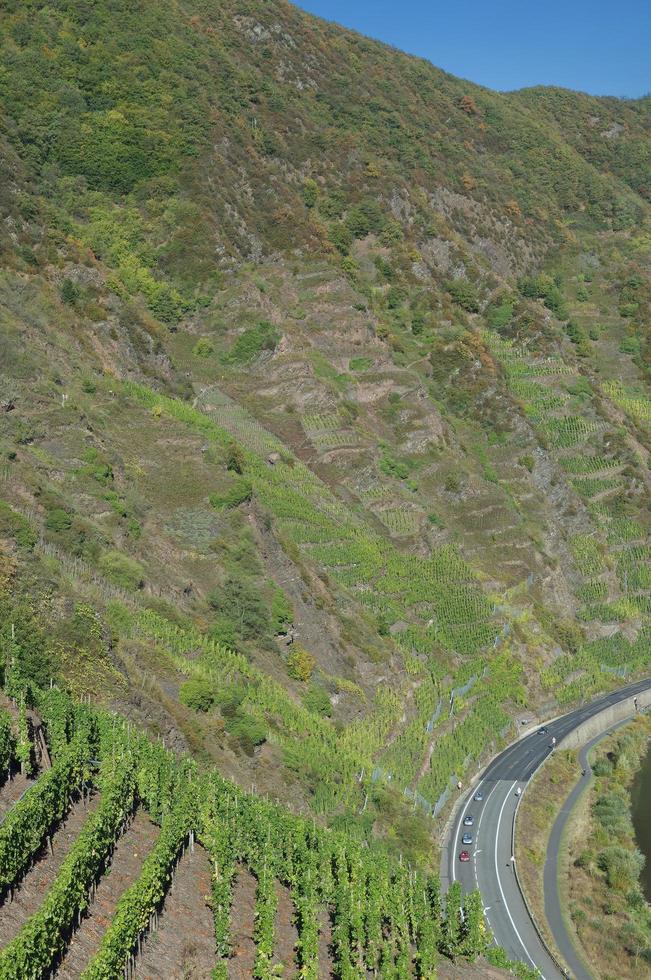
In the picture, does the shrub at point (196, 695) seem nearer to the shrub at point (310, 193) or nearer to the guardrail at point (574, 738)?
the guardrail at point (574, 738)

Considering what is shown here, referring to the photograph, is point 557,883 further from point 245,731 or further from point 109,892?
point 109,892

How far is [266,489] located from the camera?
77000 millimetres

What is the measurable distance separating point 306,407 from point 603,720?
36.9 metres

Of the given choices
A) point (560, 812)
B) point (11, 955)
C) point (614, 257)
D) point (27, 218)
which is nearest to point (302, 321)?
point (27, 218)

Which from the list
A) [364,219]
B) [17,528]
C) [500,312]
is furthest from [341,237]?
[17,528]

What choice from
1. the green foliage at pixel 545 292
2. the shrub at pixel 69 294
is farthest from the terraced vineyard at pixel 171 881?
the green foliage at pixel 545 292

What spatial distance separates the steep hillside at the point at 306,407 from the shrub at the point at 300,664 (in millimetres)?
185

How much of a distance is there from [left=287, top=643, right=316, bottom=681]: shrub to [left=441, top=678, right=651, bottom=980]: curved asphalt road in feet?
42.5

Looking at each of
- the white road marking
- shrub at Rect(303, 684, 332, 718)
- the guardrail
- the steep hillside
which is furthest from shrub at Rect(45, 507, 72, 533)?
the guardrail

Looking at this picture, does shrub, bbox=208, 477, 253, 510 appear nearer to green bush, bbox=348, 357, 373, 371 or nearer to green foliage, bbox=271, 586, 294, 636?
green foliage, bbox=271, 586, 294, 636

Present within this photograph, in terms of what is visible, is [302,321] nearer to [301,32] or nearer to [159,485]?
[159,485]

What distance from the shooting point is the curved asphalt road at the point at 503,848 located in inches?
1981

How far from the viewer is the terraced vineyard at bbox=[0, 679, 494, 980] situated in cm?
2767

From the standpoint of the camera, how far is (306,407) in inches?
3679
